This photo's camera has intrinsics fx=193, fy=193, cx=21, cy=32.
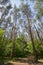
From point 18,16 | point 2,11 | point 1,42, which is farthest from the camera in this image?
point 18,16

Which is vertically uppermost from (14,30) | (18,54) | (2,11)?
(2,11)

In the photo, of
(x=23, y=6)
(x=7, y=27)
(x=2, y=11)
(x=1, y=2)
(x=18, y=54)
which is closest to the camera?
(x=1, y=2)

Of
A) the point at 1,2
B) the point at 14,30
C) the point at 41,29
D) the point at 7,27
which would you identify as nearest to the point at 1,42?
the point at 1,2

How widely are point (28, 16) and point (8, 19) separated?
538 cm

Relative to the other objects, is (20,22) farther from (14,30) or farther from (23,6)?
(23,6)

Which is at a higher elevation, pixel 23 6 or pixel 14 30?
pixel 23 6

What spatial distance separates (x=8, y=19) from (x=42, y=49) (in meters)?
8.41

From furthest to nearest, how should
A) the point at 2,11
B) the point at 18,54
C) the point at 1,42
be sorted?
1. the point at 18,54
2. the point at 2,11
3. the point at 1,42

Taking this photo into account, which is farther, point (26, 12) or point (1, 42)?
point (26, 12)

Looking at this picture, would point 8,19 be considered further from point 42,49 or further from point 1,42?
point 1,42

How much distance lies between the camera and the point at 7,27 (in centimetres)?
A: 3806

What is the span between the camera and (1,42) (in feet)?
67.6

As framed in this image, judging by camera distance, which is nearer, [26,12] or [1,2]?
[1,2]

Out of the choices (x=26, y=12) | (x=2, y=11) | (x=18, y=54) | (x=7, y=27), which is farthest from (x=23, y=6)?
(x=18, y=54)
